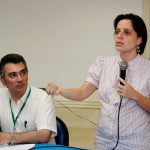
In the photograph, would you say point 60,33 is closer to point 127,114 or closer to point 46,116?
point 46,116

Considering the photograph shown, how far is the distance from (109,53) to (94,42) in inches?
8.9

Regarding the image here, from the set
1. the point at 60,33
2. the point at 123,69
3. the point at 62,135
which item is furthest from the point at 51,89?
the point at 60,33

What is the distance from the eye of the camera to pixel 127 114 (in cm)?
175

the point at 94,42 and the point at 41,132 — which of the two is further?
the point at 94,42

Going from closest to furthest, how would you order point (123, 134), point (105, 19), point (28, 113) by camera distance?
1. point (123, 134)
2. point (28, 113)
3. point (105, 19)

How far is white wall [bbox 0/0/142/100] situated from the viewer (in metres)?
3.24

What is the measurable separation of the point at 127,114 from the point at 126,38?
0.50 meters

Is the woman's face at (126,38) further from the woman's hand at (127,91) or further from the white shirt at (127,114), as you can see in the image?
the woman's hand at (127,91)

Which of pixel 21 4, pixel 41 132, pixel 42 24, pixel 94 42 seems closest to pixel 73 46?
pixel 94 42

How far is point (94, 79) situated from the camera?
1.98 m

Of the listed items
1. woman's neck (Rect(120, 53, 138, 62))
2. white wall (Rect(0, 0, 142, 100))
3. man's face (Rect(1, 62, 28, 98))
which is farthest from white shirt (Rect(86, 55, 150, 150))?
white wall (Rect(0, 0, 142, 100))

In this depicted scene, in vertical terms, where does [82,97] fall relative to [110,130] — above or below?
above

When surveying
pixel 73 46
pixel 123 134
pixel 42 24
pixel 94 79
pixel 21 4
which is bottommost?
pixel 123 134

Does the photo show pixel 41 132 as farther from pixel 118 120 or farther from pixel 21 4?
pixel 21 4
